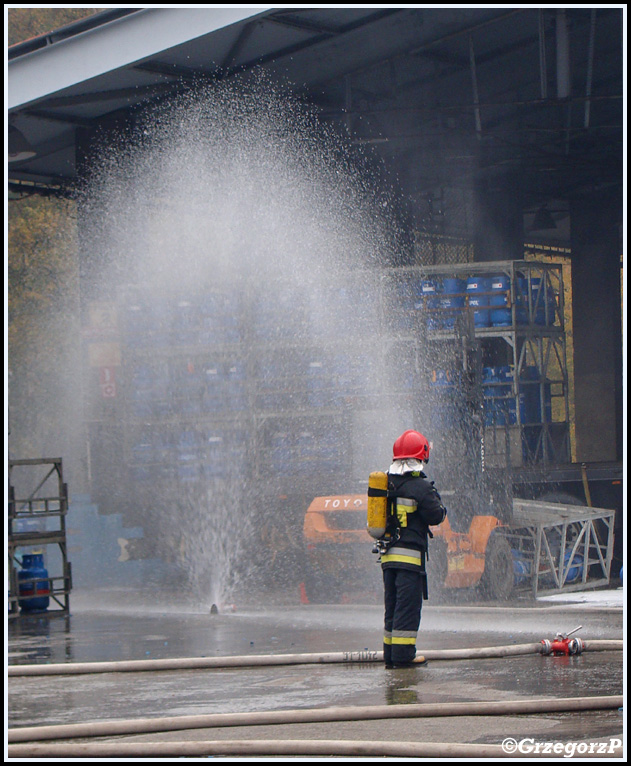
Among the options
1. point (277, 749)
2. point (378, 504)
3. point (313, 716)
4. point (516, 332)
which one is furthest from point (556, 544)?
point (277, 749)

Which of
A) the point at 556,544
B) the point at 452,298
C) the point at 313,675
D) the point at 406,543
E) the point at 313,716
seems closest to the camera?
the point at 313,716

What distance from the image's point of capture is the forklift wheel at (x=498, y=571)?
13.2 metres

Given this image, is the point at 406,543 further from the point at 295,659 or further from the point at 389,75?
the point at 389,75

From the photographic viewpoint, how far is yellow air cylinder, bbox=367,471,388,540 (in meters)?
7.09

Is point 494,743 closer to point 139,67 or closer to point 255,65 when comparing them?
point 139,67

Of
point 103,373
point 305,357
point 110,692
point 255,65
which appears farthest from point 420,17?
point 110,692

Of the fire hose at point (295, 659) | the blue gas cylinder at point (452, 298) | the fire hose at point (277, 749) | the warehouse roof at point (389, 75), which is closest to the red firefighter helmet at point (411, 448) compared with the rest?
the fire hose at point (295, 659)

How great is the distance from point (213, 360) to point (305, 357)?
155 centimetres

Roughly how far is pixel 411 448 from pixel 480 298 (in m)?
9.50

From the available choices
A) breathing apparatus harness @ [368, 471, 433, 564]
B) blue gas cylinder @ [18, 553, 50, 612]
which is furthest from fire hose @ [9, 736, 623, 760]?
blue gas cylinder @ [18, 553, 50, 612]

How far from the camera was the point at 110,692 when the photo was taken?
672cm

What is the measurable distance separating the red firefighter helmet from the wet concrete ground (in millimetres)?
1406

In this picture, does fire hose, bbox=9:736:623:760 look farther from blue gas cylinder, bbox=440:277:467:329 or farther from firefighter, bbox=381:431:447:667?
blue gas cylinder, bbox=440:277:467:329

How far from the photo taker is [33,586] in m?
12.9
